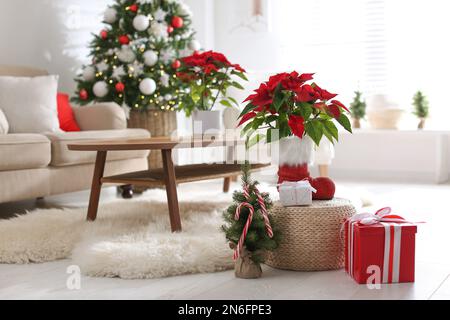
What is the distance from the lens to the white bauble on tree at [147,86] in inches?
179

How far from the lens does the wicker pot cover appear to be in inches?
187

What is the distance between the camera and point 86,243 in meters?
2.56

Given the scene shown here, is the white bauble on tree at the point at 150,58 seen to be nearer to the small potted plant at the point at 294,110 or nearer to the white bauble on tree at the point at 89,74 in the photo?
the white bauble on tree at the point at 89,74

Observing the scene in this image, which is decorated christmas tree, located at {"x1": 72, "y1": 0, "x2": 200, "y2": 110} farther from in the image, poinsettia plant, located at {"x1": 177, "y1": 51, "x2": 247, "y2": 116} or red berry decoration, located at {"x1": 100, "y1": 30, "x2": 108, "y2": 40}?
poinsettia plant, located at {"x1": 177, "y1": 51, "x2": 247, "y2": 116}

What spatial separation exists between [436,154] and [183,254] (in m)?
3.32

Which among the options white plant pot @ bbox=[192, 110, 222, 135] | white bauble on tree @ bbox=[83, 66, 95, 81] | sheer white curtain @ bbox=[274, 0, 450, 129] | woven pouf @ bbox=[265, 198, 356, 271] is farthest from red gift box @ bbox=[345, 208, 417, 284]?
sheer white curtain @ bbox=[274, 0, 450, 129]

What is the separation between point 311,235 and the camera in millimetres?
2232

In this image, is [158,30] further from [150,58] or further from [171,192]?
[171,192]

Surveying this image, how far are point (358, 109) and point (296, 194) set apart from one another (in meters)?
3.43

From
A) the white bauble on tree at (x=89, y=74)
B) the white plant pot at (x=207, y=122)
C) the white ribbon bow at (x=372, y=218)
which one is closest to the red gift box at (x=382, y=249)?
the white ribbon bow at (x=372, y=218)

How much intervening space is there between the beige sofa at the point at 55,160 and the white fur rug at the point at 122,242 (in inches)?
8.0

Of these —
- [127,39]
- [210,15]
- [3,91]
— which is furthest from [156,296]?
[210,15]

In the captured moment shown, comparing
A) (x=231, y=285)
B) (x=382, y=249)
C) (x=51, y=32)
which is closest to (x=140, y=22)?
(x=51, y=32)

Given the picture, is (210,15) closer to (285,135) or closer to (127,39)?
(127,39)
